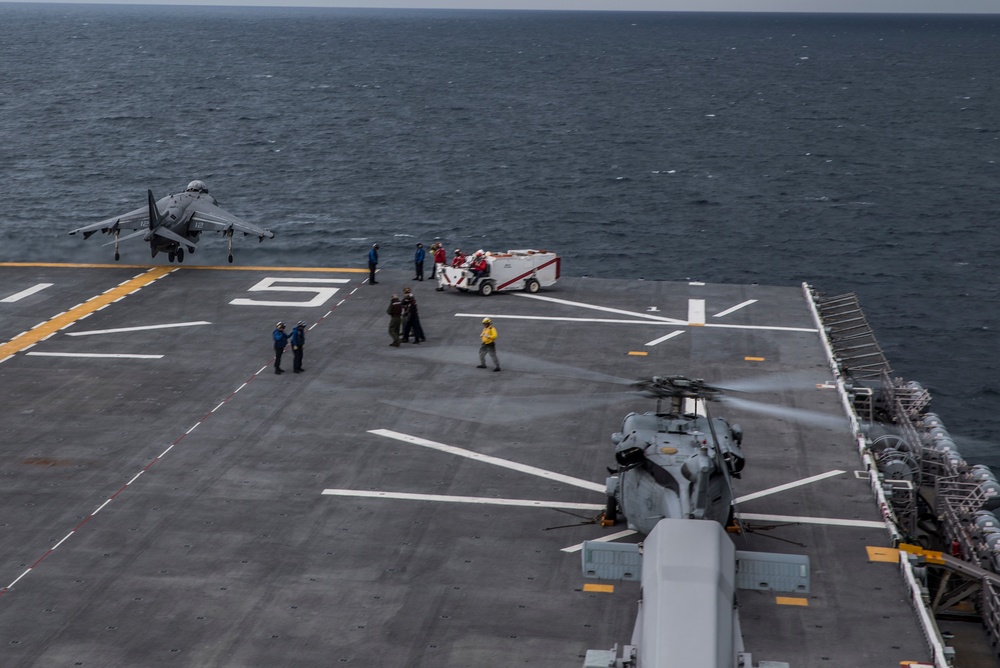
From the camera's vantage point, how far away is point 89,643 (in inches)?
1001

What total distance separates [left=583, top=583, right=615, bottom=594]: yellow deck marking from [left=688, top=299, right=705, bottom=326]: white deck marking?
23.3 m

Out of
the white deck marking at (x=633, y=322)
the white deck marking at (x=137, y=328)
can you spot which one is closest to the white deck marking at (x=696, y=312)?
the white deck marking at (x=633, y=322)

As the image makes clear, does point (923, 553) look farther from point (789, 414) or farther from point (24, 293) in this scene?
point (24, 293)

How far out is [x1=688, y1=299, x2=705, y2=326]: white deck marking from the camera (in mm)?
50263

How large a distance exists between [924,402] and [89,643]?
33.1m

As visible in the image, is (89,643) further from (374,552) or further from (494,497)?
(494,497)

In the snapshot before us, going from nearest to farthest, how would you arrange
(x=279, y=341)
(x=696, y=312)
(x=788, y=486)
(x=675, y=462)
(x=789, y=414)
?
(x=675, y=462) < (x=789, y=414) < (x=788, y=486) < (x=279, y=341) < (x=696, y=312)

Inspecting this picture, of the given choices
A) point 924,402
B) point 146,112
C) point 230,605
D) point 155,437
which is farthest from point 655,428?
point 146,112

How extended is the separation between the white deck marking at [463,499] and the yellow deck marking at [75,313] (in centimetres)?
1934

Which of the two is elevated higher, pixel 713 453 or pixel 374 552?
pixel 713 453

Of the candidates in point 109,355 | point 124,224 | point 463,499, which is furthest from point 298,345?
point 124,224

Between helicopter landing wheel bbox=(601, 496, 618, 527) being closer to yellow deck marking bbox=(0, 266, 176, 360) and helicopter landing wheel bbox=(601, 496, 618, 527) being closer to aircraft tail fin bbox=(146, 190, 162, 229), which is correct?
yellow deck marking bbox=(0, 266, 176, 360)

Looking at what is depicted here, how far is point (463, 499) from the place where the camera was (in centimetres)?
3312

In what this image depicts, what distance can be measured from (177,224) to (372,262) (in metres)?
11.4
